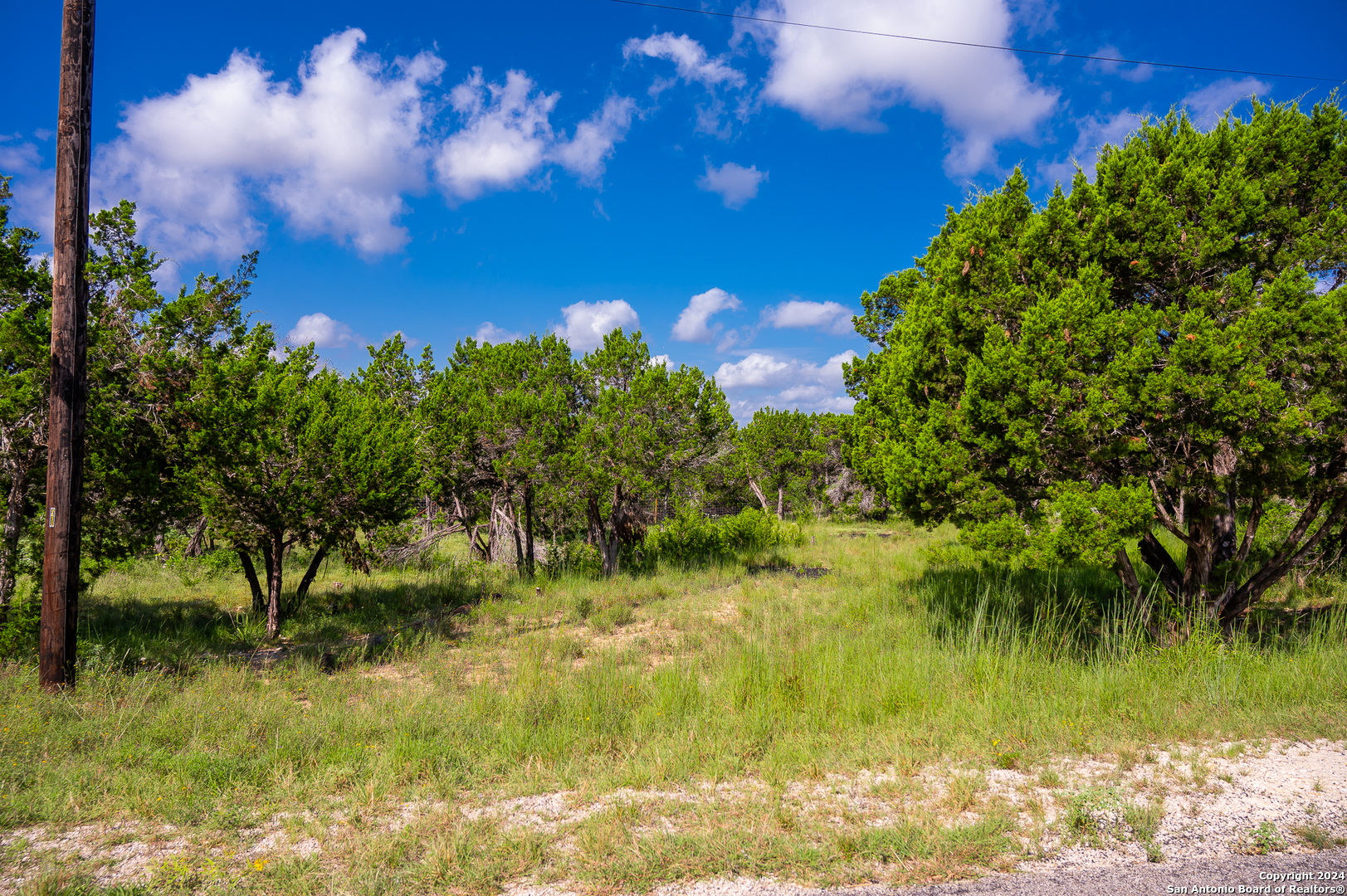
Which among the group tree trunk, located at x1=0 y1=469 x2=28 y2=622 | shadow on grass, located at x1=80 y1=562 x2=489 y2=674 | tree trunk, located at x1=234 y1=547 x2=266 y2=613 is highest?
tree trunk, located at x1=0 y1=469 x2=28 y2=622

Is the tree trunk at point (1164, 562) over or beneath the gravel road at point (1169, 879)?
over

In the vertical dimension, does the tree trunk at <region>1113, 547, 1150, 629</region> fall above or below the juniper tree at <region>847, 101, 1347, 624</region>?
below

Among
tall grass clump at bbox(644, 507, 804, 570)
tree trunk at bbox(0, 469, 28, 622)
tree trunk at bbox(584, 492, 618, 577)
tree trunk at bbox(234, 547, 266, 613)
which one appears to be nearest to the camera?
tree trunk at bbox(0, 469, 28, 622)

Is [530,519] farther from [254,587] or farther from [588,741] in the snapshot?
[588,741]

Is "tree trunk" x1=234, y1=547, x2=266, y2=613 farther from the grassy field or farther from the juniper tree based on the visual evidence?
the juniper tree

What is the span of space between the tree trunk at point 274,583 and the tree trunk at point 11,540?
3098 mm

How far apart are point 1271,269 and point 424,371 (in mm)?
18195

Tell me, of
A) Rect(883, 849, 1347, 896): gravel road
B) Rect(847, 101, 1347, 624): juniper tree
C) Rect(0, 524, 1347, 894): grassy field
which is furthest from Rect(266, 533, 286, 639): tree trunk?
Rect(883, 849, 1347, 896): gravel road

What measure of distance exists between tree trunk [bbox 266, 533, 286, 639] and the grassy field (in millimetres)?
1073

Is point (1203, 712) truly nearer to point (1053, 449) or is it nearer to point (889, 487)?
point (1053, 449)

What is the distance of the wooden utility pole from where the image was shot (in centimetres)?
588

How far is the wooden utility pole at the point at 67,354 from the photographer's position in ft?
19.3

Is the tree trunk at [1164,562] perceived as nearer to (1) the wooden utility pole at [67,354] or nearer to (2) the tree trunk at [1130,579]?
(2) the tree trunk at [1130,579]

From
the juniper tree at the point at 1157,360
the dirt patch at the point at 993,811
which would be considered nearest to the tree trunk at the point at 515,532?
the juniper tree at the point at 1157,360
